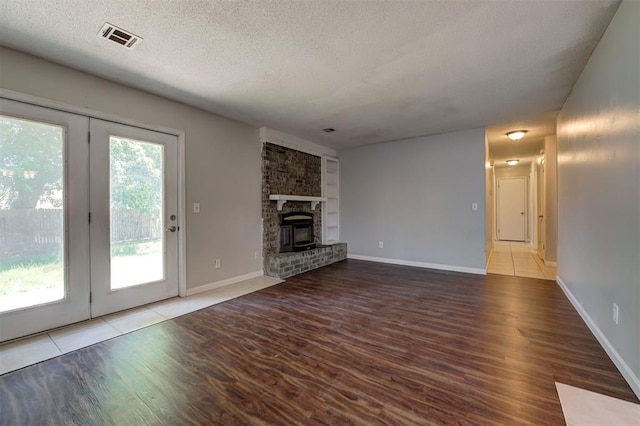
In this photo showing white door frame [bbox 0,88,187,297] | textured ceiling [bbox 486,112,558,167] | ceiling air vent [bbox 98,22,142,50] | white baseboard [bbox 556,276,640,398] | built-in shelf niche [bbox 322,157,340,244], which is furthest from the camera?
built-in shelf niche [bbox 322,157,340,244]

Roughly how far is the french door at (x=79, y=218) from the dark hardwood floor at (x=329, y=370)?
0.70m

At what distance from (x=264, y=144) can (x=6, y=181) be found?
119 inches

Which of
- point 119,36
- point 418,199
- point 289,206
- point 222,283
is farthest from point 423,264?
point 119,36

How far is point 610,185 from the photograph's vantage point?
2012 mm

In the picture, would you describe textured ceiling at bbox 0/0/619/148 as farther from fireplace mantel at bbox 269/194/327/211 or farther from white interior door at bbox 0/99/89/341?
fireplace mantel at bbox 269/194/327/211

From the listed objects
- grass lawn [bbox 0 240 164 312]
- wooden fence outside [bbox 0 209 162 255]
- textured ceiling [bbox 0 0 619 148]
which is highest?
textured ceiling [bbox 0 0 619 148]

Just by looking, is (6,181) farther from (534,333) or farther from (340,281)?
(534,333)

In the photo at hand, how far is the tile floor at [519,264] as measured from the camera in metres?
4.61

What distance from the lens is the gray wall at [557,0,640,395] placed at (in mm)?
1680

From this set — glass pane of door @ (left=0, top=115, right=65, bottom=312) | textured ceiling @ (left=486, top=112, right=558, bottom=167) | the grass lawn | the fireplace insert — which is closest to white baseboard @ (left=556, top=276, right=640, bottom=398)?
textured ceiling @ (left=486, top=112, right=558, bottom=167)

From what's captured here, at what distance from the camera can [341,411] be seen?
5.01 ft

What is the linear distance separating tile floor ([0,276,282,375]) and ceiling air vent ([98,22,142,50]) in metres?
2.48

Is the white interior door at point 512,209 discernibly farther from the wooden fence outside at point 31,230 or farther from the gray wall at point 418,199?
the wooden fence outside at point 31,230

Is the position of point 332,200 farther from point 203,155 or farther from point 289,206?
point 203,155
